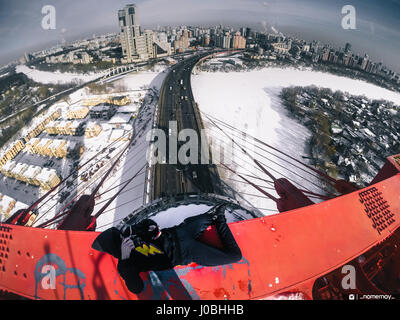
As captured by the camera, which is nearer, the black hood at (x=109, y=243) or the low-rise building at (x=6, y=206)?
the black hood at (x=109, y=243)

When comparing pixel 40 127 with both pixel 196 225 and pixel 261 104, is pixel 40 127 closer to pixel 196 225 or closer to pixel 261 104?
pixel 196 225

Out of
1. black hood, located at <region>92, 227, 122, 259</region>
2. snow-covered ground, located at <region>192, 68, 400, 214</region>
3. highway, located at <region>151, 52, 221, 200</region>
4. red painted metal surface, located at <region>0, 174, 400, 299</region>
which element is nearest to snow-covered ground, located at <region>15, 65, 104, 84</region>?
highway, located at <region>151, 52, 221, 200</region>

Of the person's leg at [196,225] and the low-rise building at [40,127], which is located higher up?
the person's leg at [196,225]

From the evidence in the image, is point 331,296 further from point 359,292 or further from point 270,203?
point 270,203

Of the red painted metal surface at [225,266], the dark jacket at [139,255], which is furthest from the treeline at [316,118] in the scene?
the dark jacket at [139,255]

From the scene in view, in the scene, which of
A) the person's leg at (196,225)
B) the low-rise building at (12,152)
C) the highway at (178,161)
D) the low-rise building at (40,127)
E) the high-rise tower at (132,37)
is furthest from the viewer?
the high-rise tower at (132,37)

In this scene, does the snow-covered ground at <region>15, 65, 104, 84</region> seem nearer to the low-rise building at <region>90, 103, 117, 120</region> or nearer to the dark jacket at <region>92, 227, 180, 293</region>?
the low-rise building at <region>90, 103, 117, 120</region>

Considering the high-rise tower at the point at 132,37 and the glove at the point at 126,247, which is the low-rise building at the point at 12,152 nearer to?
the glove at the point at 126,247
